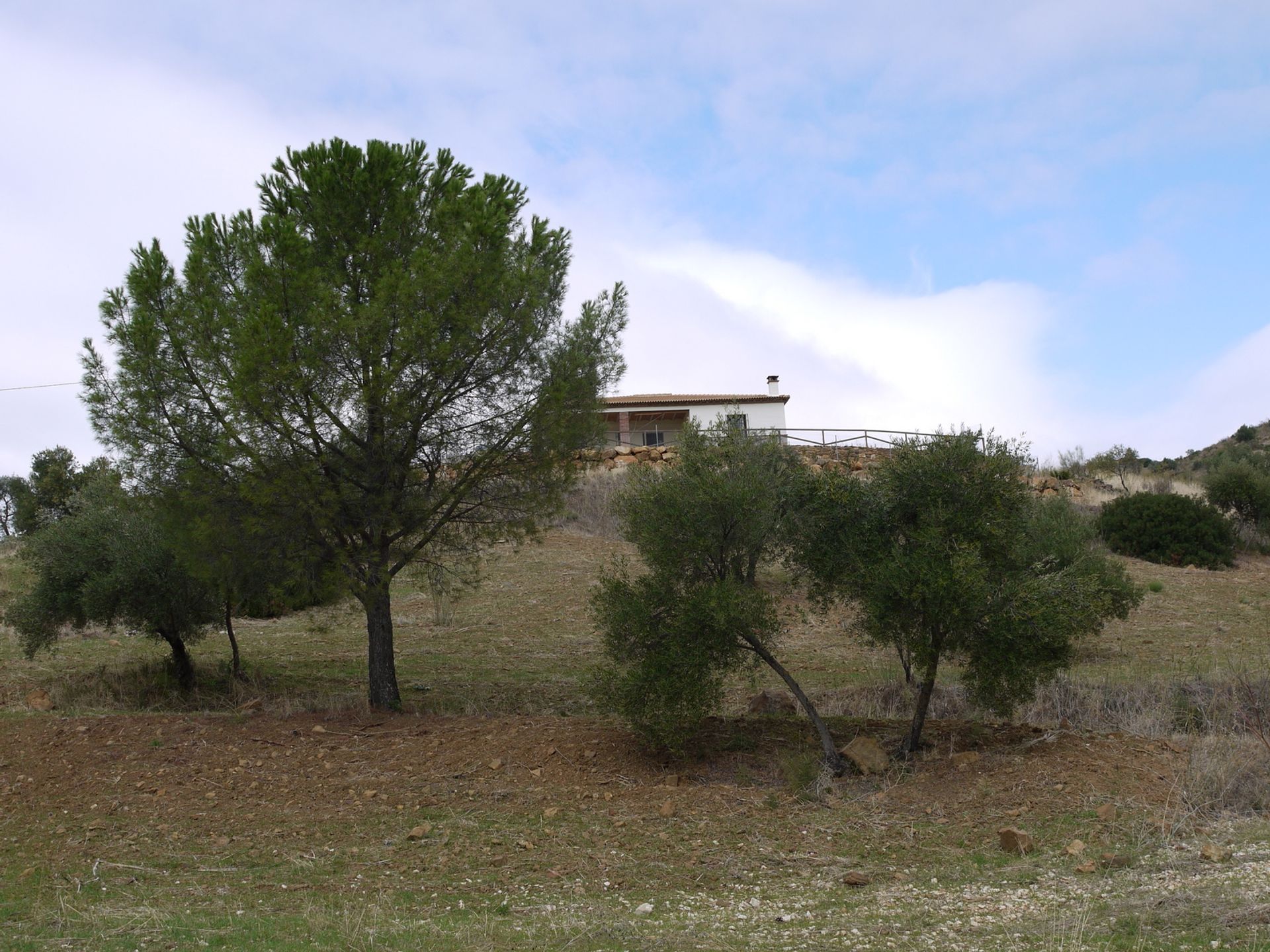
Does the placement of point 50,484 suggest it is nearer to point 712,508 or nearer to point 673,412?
point 673,412

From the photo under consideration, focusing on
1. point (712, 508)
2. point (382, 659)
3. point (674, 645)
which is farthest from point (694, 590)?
point (382, 659)

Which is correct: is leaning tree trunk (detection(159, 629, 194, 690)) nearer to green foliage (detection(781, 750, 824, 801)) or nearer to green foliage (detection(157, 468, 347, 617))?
green foliage (detection(157, 468, 347, 617))

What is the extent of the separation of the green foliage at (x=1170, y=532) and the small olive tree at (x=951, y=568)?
2132cm

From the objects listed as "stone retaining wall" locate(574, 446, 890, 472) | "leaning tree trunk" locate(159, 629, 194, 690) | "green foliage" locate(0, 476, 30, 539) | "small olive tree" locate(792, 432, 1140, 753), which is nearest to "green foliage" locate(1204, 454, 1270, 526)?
"stone retaining wall" locate(574, 446, 890, 472)

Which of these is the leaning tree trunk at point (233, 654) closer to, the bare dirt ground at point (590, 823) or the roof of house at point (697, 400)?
the bare dirt ground at point (590, 823)

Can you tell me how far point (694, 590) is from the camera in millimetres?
11562

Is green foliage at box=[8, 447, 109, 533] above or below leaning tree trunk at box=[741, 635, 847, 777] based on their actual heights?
above

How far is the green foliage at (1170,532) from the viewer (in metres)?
30.0

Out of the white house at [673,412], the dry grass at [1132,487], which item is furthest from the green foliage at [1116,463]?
the white house at [673,412]

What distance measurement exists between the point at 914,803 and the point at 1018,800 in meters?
0.98

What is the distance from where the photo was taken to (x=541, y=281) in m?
13.1

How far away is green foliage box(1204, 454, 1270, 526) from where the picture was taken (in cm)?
3381

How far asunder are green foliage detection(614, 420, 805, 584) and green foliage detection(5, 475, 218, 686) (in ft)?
25.0

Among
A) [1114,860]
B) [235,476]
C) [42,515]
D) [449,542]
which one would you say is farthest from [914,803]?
[42,515]
